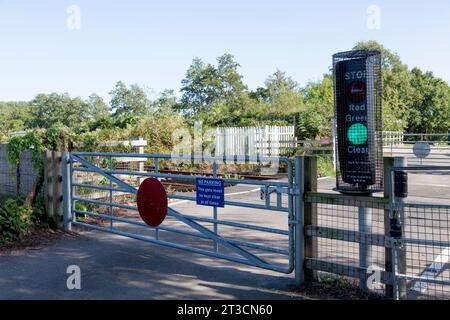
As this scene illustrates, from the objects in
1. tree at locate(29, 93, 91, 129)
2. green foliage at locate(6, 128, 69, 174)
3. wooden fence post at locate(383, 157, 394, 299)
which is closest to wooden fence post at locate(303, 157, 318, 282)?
wooden fence post at locate(383, 157, 394, 299)

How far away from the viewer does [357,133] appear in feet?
15.0

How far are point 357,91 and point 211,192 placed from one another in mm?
2288

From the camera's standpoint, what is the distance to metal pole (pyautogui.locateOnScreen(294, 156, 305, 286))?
499 centimetres

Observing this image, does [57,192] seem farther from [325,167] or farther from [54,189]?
[325,167]

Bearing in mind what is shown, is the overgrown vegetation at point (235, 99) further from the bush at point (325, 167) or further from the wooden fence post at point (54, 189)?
the wooden fence post at point (54, 189)

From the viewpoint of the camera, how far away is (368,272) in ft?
15.0

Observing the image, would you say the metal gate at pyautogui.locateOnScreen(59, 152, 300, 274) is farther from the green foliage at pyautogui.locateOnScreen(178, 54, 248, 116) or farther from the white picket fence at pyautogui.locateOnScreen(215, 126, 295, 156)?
the green foliage at pyautogui.locateOnScreen(178, 54, 248, 116)

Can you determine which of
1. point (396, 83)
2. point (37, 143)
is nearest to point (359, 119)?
point (37, 143)

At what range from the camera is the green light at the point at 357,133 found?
14.8 feet

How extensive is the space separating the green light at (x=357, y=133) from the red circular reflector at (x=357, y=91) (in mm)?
257

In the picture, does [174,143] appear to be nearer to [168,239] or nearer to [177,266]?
[168,239]

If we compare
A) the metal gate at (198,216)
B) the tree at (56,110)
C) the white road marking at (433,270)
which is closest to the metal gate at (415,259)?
the white road marking at (433,270)
